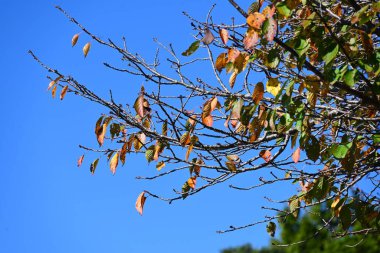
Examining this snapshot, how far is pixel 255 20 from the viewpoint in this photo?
3.41 meters

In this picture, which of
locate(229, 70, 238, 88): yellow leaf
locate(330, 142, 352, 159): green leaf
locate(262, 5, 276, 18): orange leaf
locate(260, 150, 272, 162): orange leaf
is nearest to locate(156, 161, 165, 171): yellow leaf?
locate(260, 150, 272, 162): orange leaf

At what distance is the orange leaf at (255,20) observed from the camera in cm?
340

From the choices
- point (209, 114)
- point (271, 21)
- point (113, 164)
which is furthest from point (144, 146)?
point (271, 21)

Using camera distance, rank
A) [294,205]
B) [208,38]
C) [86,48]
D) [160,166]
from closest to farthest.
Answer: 1. [208,38]
2. [86,48]
3. [160,166]
4. [294,205]

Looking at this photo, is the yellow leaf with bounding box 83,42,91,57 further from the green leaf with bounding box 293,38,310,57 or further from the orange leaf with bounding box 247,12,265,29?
the green leaf with bounding box 293,38,310,57

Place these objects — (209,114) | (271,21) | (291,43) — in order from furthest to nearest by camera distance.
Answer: (209,114) < (291,43) < (271,21)

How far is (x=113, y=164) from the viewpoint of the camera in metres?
4.30

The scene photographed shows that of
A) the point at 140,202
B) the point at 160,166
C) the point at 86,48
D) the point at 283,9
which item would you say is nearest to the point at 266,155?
the point at 160,166

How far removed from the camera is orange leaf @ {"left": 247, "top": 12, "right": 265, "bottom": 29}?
3398 millimetres

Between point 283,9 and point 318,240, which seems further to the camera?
point 318,240

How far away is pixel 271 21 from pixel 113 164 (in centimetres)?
150

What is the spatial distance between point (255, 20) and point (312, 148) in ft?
2.82

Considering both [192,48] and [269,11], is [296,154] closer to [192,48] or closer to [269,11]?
[192,48]

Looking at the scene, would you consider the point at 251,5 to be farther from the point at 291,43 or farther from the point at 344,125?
the point at 344,125
